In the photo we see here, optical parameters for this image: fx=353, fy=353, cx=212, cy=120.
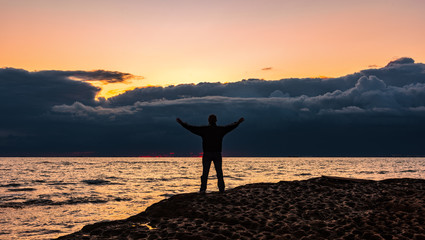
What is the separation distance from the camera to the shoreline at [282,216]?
930cm

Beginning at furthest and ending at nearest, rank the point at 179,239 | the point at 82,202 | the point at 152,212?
the point at 82,202
the point at 152,212
the point at 179,239

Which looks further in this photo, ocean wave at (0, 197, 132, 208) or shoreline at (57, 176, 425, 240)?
ocean wave at (0, 197, 132, 208)

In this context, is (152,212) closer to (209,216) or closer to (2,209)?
(209,216)

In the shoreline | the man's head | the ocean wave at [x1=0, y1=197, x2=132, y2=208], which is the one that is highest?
the man's head

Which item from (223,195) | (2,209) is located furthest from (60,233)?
(2,209)

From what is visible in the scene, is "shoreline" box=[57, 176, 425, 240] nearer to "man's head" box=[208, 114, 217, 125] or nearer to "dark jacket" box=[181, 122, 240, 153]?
→ "dark jacket" box=[181, 122, 240, 153]

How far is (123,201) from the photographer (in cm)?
2539

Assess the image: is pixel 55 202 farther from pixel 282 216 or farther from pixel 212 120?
pixel 282 216

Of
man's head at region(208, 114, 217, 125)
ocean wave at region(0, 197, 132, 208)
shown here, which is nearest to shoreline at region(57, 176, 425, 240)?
man's head at region(208, 114, 217, 125)

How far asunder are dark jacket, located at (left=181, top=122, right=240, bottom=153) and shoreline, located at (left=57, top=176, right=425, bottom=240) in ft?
5.96

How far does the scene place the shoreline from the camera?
366 inches

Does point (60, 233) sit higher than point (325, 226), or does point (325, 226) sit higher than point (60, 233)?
point (325, 226)

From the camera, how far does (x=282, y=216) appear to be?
10.8m

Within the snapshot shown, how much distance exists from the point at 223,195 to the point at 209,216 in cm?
223
